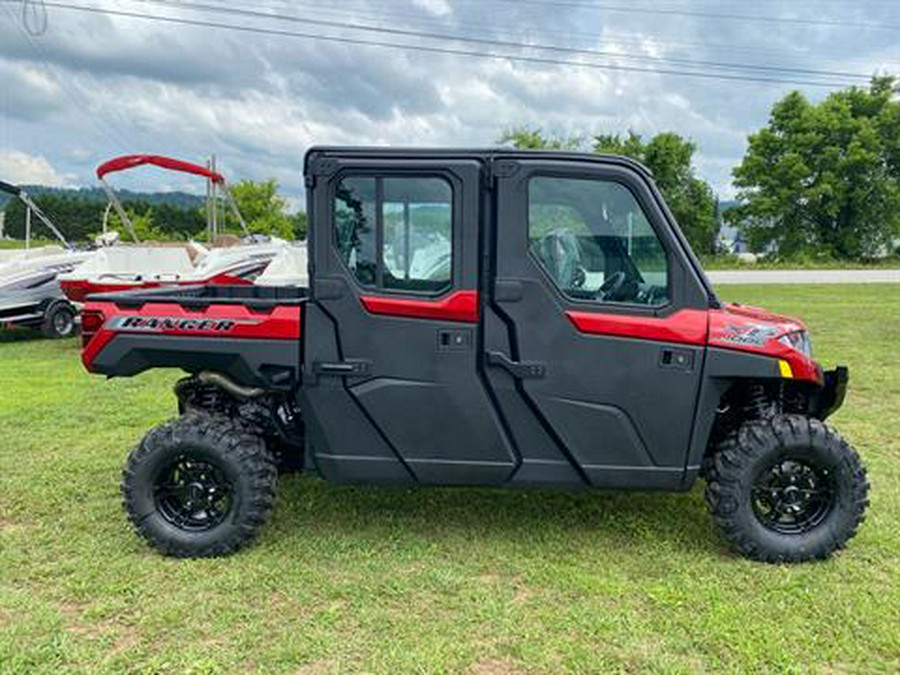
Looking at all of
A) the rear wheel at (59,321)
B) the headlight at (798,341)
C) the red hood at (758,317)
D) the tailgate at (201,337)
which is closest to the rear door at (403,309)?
the tailgate at (201,337)

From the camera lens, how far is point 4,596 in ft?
11.2

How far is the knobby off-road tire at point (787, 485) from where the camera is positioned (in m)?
3.65

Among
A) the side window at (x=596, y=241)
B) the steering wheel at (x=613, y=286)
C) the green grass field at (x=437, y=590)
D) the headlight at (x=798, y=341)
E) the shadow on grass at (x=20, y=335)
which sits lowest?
the shadow on grass at (x=20, y=335)

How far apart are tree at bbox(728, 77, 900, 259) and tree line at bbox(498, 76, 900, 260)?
58mm

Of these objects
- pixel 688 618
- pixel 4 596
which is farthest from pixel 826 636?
pixel 4 596

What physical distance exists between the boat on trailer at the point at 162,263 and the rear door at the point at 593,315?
7.51 meters

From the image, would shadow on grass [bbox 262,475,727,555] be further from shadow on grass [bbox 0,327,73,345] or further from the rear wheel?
shadow on grass [bbox 0,327,73,345]

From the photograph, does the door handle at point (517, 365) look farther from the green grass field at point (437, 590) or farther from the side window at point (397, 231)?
the green grass field at point (437, 590)

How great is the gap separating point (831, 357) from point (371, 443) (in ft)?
26.4

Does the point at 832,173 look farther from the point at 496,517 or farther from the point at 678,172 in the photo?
the point at 496,517

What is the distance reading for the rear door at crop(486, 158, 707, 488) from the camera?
354 centimetres

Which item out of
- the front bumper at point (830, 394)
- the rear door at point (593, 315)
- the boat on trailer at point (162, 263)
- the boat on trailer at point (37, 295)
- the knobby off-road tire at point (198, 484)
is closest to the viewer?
the rear door at point (593, 315)

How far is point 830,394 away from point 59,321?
462 inches

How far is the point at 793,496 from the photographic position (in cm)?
378
